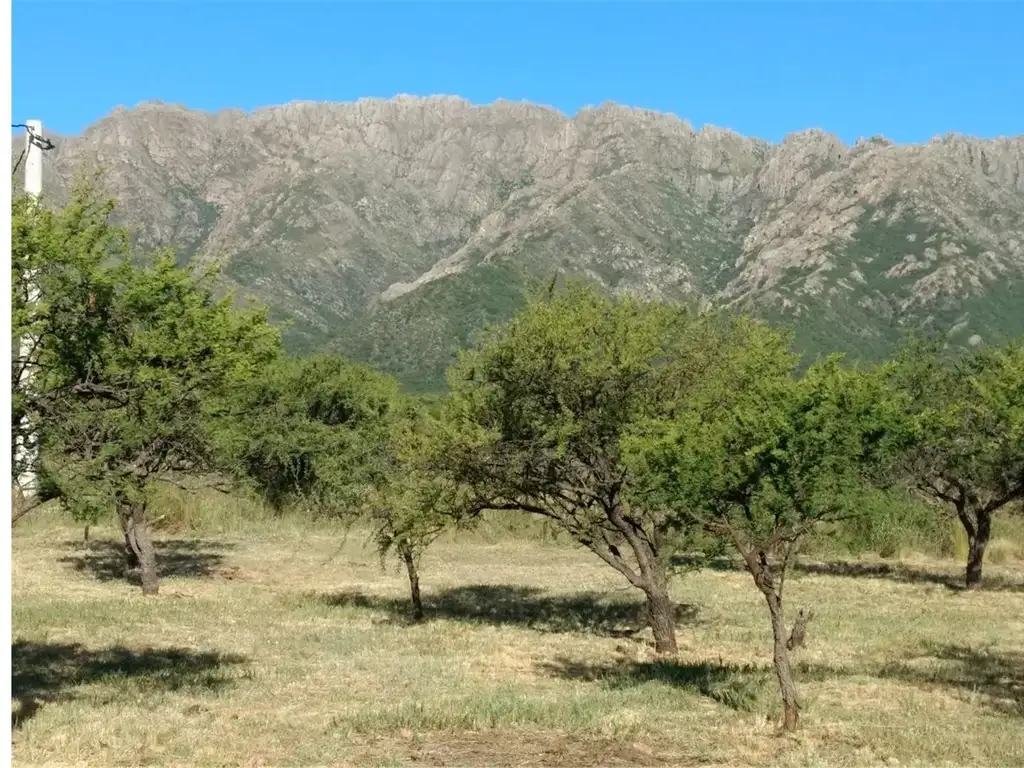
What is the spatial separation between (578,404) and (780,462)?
737 cm

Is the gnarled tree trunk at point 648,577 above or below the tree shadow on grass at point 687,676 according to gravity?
above

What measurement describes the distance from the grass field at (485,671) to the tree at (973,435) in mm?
3055

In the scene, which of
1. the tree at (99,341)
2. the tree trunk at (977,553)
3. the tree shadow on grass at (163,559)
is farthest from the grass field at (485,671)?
the tree at (99,341)

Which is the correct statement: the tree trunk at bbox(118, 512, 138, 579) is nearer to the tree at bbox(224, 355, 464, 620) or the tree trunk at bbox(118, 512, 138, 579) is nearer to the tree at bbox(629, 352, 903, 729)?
the tree at bbox(224, 355, 464, 620)

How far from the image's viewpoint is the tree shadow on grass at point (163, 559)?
1337 inches

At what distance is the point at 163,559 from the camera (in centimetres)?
3784

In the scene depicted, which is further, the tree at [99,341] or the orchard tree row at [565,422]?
the orchard tree row at [565,422]

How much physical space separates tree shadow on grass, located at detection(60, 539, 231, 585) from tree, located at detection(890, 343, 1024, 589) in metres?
23.5

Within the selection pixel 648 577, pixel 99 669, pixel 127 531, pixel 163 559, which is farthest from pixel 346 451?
pixel 163 559

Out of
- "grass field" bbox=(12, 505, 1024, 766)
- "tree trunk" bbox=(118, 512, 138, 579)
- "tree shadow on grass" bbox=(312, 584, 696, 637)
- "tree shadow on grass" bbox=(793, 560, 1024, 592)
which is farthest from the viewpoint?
"tree shadow on grass" bbox=(793, 560, 1024, 592)

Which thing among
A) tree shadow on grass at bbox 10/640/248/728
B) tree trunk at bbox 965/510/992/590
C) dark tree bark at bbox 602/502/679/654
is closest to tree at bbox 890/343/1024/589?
tree trunk at bbox 965/510/992/590

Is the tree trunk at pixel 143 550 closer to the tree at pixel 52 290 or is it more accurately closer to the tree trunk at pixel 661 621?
the tree trunk at pixel 661 621

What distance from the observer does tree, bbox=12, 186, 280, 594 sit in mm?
13781

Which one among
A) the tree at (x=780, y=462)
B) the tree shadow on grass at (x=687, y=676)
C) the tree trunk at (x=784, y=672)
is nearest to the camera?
the tree at (x=780, y=462)
